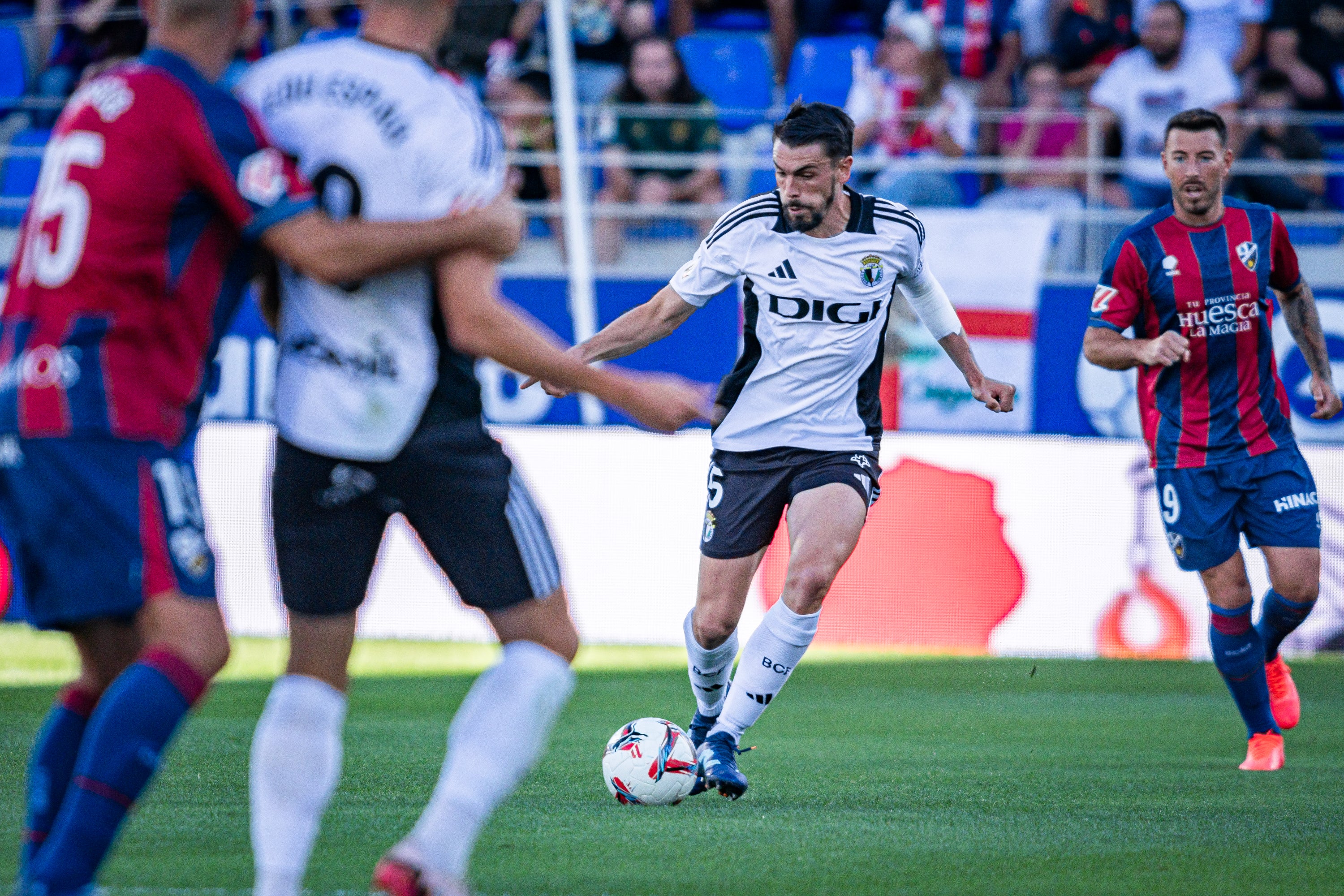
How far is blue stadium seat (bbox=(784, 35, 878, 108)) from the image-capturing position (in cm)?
1502

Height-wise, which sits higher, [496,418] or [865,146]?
[865,146]

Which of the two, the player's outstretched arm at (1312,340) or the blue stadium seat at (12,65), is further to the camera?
the blue stadium seat at (12,65)

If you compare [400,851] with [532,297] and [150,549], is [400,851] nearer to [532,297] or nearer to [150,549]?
[150,549]

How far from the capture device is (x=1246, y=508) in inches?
279

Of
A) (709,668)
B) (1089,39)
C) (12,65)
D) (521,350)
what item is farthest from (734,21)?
(521,350)

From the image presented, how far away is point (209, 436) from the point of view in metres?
11.7

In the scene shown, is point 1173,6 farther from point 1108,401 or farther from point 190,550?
point 190,550

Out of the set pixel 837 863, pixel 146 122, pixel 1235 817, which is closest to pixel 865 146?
pixel 1235 817

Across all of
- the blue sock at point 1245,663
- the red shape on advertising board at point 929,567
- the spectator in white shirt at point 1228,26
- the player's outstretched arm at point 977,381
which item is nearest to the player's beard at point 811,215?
the player's outstretched arm at point 977,381

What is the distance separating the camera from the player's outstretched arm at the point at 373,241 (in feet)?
A: 11.0

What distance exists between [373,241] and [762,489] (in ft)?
10.1

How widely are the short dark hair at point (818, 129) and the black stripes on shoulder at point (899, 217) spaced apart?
27 cm

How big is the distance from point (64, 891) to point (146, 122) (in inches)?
59.2

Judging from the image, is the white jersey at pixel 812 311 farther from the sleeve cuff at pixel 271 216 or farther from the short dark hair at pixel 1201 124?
the sleeve cuff at pixel 271 216
